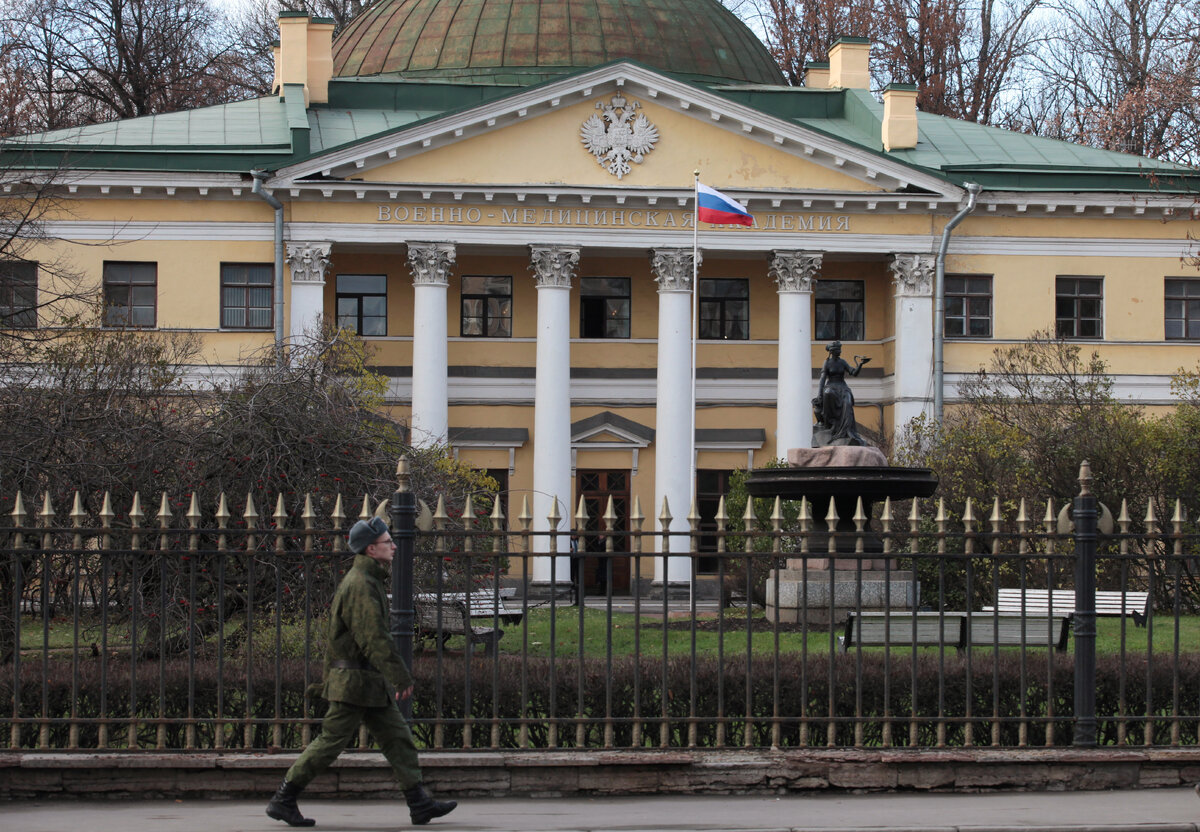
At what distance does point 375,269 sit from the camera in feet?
116

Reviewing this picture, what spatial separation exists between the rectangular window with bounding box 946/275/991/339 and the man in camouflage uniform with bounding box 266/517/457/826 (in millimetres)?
27425

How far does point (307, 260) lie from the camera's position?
32.9m

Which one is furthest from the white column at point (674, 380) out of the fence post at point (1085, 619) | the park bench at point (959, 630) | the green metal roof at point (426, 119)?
the fence post at point (1085, 619)

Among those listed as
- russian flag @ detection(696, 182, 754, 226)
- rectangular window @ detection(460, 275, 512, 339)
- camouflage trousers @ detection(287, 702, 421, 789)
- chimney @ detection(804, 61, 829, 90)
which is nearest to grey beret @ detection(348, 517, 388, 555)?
camouflage trousers @ detection(287, 702, 421, 789)

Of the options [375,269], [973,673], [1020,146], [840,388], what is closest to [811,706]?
[973,673]

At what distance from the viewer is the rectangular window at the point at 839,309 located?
36.4 m

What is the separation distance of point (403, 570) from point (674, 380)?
943 inches

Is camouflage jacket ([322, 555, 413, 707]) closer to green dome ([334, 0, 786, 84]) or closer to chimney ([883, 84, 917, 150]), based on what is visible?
chimney ([883, 84, 917, 150])

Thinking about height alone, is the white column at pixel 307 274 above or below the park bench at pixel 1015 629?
above

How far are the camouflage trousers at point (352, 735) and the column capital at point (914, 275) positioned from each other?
26729 millimetres

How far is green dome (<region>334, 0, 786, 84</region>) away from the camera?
3925 cm

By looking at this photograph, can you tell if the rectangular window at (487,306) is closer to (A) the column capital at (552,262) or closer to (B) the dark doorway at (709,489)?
(A) the column capital at (552,262)

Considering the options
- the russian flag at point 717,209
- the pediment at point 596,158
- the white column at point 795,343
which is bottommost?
the white column at point 795,343

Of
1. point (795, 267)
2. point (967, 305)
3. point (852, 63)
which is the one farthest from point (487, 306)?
point (852, 63)
